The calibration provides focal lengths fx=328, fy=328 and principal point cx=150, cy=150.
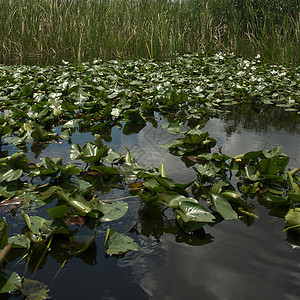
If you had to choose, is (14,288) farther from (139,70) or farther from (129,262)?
(139,70)

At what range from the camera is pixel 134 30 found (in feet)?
20.5

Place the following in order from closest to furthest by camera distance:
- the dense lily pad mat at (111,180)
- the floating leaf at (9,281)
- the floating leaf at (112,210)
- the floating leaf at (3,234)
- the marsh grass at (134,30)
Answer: the floating leaf at (9,281)
the floating leaf at (3,234)
the dense lily pad mat at (111,180)
the floating leaf at (112,210)
the marsh grass at (134,30)

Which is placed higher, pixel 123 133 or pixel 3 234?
pixel 3 234

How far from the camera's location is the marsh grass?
224 inches

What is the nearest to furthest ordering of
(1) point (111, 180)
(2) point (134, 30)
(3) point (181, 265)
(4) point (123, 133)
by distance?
(3) point (181, 265) → (1) point (111, 180) → (4) point (123, 133) → (2) point (134, 30)

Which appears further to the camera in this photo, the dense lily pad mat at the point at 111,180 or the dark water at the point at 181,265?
the dense lily pad mat at the point at 111,180

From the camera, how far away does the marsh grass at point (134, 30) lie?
5.70 meters

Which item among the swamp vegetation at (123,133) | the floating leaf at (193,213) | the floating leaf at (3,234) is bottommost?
the swamp vegetation at (123,133)

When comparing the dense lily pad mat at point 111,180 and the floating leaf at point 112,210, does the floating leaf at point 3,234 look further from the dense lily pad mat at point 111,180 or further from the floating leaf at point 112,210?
the floating leaf at point 112,210

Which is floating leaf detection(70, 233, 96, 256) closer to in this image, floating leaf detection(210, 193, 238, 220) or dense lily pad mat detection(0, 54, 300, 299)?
dense lily pad mat detection(0, 54, 300, 299)

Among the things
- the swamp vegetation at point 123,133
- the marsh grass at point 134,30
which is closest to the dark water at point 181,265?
the swamp vegetation at point 123,133

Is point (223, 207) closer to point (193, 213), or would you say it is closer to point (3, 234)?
point (193, 213)

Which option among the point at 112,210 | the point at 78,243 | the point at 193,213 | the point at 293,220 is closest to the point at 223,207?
the point at 193,213

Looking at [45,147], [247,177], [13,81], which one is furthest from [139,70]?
[247,177]
